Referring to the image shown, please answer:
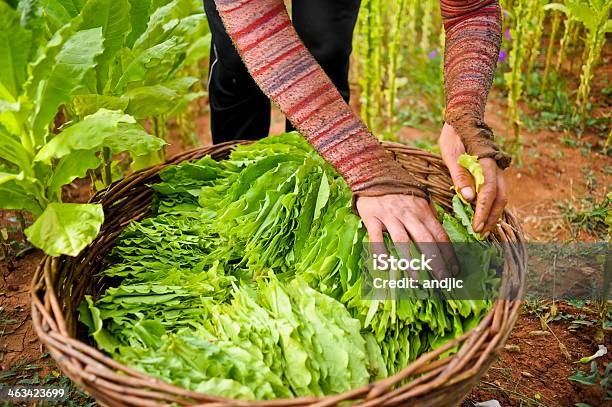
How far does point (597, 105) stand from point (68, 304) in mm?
2520

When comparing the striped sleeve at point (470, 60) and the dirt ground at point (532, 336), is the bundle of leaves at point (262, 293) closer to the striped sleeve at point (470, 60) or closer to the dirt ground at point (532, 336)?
the striped sleeve at point (470, 60)

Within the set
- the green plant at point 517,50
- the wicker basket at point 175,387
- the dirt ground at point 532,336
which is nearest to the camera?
the wicker basket at point 175,387

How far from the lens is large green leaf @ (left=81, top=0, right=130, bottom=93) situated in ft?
4.42

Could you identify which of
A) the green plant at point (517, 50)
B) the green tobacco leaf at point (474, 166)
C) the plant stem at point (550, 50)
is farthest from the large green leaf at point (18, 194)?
the plant stem at point (550, 50)

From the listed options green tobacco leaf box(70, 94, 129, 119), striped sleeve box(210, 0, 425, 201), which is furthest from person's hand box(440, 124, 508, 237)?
green tobacco leaf box(70, 94, 129, 119)

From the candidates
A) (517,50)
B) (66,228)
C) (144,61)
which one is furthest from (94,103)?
(517,50)

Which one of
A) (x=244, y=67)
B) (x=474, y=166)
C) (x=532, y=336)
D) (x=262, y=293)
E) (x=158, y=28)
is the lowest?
(x=532, y=336)

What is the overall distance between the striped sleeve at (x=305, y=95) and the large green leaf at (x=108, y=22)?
33cm

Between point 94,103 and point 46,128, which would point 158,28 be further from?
point 46,128

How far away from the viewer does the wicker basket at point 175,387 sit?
93 cm

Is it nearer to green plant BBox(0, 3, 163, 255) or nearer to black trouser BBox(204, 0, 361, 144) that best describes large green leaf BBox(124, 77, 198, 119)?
black trouser BBox(204, 0, 361, 144)

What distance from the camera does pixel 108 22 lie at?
1373mm

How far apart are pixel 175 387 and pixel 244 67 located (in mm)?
986

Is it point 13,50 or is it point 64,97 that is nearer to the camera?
point 13,50
